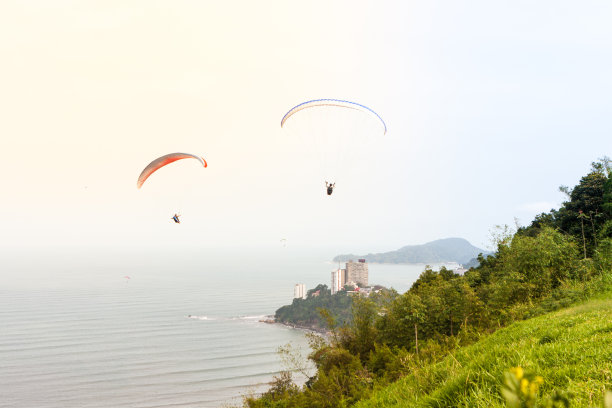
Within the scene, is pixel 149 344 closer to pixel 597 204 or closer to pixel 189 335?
pixel 189 335

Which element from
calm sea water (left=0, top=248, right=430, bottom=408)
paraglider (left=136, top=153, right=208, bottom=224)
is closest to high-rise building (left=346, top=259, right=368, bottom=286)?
calm sea water (left=0, top=248, right=430, bottom=408)

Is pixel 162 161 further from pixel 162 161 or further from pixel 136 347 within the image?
pixel 136 347

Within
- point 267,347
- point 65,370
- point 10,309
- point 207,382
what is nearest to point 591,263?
point 207,382

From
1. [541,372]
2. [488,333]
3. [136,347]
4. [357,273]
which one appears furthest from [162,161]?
[357,273]

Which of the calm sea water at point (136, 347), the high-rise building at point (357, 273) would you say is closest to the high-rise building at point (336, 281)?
the high-rise building at point (357, 273)

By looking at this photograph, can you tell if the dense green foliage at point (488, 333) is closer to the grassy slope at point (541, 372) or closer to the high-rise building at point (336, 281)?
the grassy slope at point (541, 372)

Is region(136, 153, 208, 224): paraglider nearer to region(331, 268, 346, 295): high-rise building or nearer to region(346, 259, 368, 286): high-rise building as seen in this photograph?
region(331, 268, 346, 295): high-rise building

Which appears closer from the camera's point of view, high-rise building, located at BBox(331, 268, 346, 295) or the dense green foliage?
the dense green foliage

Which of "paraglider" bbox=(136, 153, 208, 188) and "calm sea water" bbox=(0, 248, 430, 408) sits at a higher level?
"paraglider" bbox=(136, 153, 208, 188)
